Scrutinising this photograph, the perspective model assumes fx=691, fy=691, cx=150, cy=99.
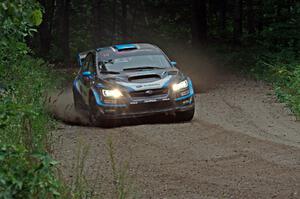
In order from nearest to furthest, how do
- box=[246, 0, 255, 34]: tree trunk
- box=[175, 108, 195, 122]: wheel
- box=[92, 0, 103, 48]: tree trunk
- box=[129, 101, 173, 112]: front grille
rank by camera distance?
box=[129, 101, 173, 112]: front grille, box=[175, 108, 195, 122]: wheel, box=[246, 0, 255, 34]: tree trunk, box=[92, 0, 103, 48]: tree trunk

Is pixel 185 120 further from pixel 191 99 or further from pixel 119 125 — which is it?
pixel 119 125

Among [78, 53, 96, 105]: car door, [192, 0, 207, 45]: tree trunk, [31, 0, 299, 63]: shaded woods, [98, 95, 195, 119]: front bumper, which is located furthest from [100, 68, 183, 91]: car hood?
[192, 0, 207, 45]: tree trunk

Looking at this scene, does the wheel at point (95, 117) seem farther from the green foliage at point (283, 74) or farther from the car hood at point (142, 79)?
the green foliage at point (283, 74)

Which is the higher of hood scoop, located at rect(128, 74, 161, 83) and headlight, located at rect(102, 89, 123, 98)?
hood scoop, located at rect(128, 74, 161, 83)

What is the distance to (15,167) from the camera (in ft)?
14.1

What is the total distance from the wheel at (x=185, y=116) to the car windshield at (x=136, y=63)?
1.30m

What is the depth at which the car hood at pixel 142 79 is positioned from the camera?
46.5ft

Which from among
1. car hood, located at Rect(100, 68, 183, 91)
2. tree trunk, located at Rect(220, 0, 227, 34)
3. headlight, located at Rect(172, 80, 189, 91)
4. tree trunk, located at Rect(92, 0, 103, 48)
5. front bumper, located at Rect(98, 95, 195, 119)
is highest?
car hood, located at Rect(100, 68, 183, 91)

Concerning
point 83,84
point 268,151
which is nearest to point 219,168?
point 268,151

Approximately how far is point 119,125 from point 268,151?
461cm

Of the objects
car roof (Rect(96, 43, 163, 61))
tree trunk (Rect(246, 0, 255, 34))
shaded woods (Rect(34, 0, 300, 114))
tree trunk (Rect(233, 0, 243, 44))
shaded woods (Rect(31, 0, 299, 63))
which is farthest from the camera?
tree trunk (Rect(246, 0, 255, 34))

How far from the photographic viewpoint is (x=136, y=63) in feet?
50.0

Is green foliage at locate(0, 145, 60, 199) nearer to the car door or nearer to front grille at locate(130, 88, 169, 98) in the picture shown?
front grille at locate(130, 88, 169, 98)

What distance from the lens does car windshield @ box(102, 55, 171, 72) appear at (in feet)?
49.5
